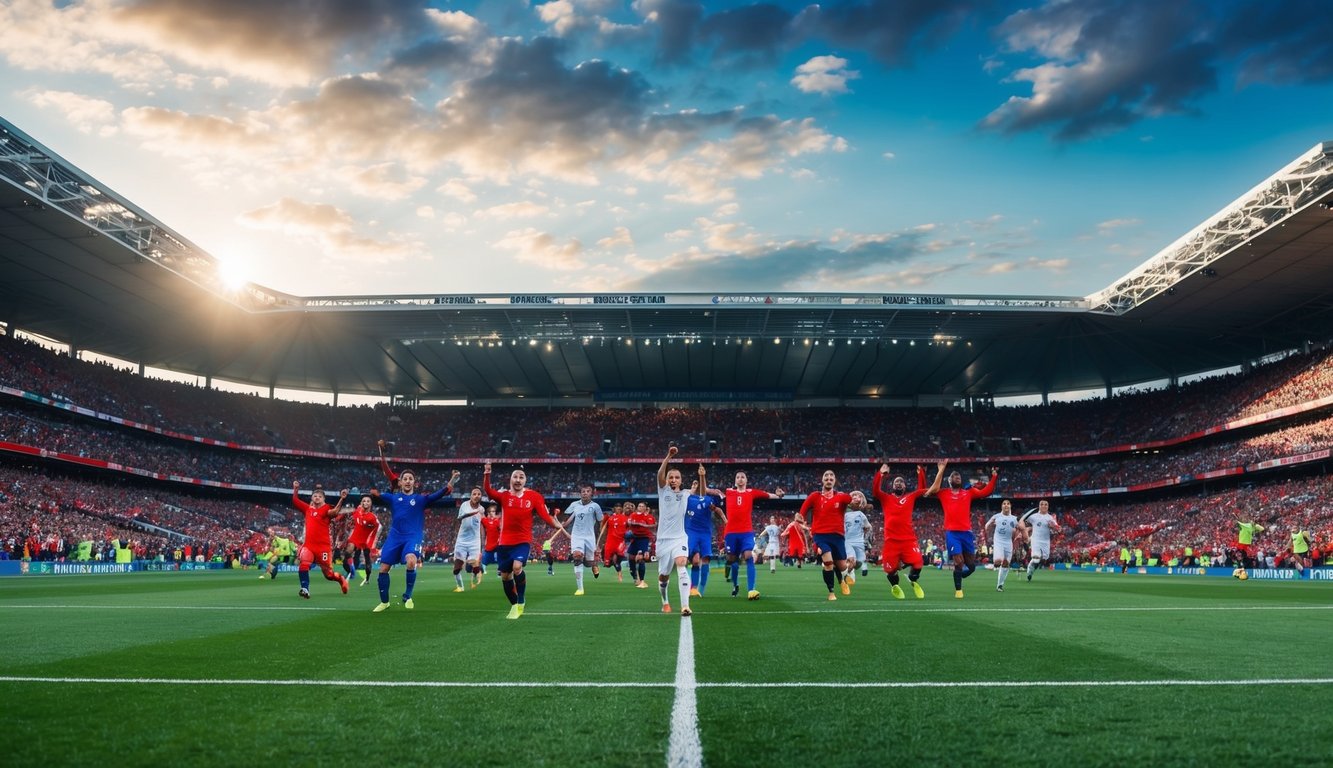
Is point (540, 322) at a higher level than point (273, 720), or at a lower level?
higher

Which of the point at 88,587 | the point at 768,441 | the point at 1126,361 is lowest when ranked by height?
the point at 88,587

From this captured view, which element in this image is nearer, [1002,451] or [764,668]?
[764,668]

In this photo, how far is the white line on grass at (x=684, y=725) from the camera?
411 cm

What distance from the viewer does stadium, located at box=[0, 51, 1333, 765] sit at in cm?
524

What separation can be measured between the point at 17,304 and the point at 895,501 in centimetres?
5170

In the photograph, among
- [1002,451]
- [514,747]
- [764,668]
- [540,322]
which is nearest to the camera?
[514,747]

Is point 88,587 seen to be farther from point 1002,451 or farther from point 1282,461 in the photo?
point 1002,451

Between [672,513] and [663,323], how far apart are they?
39.9 meters

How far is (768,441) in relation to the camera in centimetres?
6619

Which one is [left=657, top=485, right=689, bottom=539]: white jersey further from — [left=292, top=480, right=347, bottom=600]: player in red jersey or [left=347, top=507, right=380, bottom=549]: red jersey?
[left=347, top=507, right=380, bottom=549]: red jersey

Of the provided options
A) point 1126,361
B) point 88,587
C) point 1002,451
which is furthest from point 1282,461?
point 88,587

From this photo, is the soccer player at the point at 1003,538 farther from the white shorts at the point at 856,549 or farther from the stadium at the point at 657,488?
the white shorts at the point at 856,549

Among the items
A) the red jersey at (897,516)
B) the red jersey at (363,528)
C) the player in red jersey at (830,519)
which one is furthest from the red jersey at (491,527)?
the red jersey at (897,516)

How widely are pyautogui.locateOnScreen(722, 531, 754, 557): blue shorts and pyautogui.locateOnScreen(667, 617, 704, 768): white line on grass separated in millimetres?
8656
